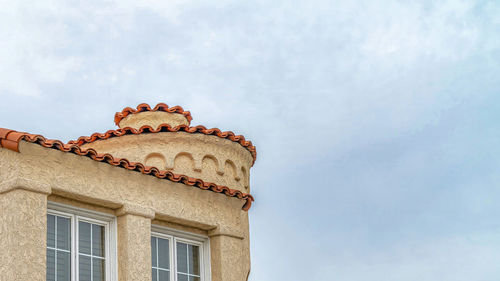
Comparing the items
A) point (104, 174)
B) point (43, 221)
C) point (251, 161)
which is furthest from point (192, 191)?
point (251, 161)

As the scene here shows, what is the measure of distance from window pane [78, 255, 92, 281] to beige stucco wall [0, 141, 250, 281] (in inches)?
21.3

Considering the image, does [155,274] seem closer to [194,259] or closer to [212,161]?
[194,259]

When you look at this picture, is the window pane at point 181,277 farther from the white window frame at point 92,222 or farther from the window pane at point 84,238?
the window pane at point 84,238

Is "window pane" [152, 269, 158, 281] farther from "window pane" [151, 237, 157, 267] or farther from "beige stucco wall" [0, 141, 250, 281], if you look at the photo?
"beige stucco wall" [0, 141, 250, 281]

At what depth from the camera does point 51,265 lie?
1040cm

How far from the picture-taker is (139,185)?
11.8 meters

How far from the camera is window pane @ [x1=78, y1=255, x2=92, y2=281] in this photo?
425 inches

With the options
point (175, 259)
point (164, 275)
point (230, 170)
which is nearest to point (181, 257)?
point (175, 259)

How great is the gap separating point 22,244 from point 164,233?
299 centimetres

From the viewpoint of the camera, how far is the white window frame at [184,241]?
12133 mm

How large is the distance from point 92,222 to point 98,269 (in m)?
0.70

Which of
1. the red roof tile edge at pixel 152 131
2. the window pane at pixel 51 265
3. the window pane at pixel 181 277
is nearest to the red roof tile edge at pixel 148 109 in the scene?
the red roof tile edge at pixel 152 131

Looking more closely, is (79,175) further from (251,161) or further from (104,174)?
(251,161)

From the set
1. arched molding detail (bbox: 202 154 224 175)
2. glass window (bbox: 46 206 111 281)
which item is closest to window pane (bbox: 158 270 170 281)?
glass window (bbox: 46 206 111 281)
